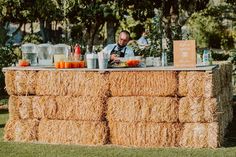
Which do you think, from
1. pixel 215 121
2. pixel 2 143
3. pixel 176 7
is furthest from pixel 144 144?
pixel 176 7

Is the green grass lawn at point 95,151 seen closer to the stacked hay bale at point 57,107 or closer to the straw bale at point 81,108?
the stacked hay bale at point 57,107

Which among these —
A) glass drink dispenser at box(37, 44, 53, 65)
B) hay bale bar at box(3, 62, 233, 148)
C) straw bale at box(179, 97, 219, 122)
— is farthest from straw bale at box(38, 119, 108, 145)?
glass drink dispenser at box(37, 44, 53, 65)

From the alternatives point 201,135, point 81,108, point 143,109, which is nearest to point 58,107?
point 81,108

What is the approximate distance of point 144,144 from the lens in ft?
30.2

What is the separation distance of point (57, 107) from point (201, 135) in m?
2.12

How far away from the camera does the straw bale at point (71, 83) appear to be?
364 inches

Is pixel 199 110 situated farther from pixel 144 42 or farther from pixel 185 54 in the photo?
pixel 144 42

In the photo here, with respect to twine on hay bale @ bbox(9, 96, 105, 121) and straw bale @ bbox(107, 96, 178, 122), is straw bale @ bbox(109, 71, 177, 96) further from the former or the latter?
twine on hay bale @ bbox(9, 96, 105, 121)

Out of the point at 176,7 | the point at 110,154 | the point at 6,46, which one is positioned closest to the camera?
the point at 110,154

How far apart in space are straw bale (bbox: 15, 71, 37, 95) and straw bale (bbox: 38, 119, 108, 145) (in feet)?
1.66

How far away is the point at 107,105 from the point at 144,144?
76 cm

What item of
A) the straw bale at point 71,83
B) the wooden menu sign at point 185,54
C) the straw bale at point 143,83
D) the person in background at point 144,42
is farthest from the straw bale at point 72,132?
the person in background at point 144,42

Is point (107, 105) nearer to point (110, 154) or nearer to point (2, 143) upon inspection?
point (110, 154)

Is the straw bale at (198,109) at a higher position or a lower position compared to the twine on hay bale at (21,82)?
lower
